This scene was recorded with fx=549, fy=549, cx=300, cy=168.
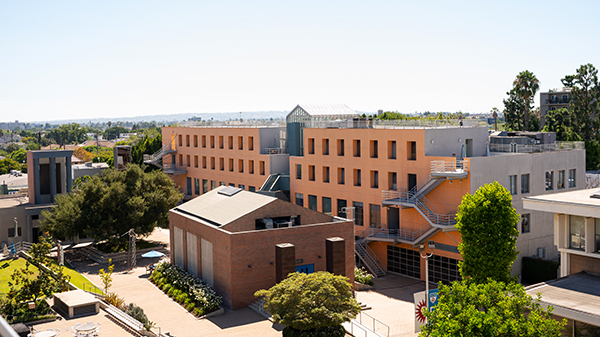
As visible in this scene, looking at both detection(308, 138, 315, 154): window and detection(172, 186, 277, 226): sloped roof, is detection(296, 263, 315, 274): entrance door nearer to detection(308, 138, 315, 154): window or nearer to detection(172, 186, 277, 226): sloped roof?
detection(172, 186, 277, 226): sloped roof

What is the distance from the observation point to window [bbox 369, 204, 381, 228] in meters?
49.6

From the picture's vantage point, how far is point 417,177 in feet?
150

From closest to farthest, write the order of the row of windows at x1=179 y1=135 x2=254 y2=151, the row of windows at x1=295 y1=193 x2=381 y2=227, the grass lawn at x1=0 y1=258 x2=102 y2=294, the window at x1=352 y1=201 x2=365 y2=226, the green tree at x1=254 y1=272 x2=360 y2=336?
the green tree at x1=254 y1=272 x2=360 y2=336, the grass lawn at x1=0 y1=258 x2=102 y2=294, the row of windows at x1=295 y1=193 x2=381 y2=227, the window at x1=352 y1=201 x2=365 y2=226, the row of windows at x1=179 y1=135 x2=254 y2=151

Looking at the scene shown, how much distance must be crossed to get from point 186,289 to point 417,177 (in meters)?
20.6

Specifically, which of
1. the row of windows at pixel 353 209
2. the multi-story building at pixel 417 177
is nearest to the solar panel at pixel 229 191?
the row of windows at pixel 353 209

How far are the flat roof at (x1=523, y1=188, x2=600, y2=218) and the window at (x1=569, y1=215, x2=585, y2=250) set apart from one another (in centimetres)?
95

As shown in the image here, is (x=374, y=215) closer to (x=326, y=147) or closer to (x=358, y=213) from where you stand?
(x=358, y=213)

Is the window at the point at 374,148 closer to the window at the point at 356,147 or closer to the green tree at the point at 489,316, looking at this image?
the window at the point at 356,147

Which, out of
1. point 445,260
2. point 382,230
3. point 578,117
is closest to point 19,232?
point 382,230

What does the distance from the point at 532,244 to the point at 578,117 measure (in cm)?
4023

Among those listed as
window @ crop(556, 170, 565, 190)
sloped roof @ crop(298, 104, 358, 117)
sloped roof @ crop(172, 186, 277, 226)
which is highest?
sloped roof @ crop(298, 104, 358, 117)

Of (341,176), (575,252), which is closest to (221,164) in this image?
(341,176)

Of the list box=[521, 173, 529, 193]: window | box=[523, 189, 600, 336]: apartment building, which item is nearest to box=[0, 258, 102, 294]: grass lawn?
box=[523, 189, 600, 336]: apartment building

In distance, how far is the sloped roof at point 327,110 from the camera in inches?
2532
